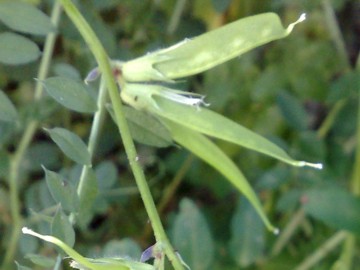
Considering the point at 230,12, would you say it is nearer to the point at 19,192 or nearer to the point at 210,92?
the point at 210,92

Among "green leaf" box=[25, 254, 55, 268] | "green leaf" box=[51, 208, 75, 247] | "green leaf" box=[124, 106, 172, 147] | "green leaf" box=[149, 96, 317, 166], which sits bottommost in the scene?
"green leaf" box=[25, 254, 55, 268]

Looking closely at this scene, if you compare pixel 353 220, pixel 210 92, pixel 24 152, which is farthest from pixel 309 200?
pixel 24 152

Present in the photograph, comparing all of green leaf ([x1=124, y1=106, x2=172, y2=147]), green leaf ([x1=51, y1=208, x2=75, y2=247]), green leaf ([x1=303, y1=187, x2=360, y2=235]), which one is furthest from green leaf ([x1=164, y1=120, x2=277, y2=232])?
green leaf ([x1=303, y1=187, x2=360, y2=235])

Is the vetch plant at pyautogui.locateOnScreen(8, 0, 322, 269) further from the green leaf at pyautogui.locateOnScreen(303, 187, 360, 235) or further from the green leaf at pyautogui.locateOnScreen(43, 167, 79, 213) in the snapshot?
the green leaf at pyautogui.locateOnScreen(303, 187, 360, 235)

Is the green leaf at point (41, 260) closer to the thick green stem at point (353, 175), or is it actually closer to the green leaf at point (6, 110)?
the green leaf at point (6, 110)

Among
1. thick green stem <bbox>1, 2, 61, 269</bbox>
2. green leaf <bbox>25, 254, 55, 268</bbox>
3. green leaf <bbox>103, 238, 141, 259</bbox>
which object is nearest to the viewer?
green leaf <bbox>25, 254, 55, 268</bbox>

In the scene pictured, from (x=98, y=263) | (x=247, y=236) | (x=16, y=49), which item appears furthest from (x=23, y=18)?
(x=247, y=236)
